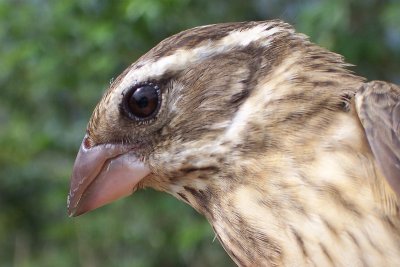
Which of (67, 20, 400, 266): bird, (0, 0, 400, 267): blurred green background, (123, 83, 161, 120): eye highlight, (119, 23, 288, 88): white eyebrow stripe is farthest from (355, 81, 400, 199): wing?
(0, 0, 400, 267): blurred green background

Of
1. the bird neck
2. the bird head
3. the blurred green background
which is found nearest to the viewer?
the bird neck

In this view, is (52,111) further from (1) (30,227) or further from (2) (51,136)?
(1) (30,227)

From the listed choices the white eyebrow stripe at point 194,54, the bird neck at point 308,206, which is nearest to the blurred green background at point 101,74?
the white eyebrow stripe at point 194,54

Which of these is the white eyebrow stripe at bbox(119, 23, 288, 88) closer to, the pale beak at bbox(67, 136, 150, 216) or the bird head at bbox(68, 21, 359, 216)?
the bird head at bbox(68, 21, 359, 216)

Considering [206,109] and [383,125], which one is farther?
[206,109]

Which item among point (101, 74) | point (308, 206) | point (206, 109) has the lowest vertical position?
point (101, 74)

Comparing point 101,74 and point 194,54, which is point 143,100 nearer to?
point 194,54

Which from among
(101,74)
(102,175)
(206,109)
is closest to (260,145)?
(206,109)
